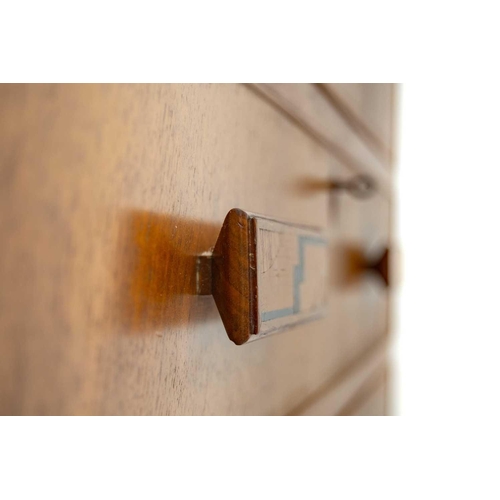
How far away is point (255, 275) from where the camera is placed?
230 mm

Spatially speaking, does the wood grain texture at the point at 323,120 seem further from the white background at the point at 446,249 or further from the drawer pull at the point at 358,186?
the white background at the point at 446,249

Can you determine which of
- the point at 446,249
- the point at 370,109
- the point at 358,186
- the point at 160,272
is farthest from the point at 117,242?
the point at 446,249

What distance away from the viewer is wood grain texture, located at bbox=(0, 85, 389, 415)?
0.24m

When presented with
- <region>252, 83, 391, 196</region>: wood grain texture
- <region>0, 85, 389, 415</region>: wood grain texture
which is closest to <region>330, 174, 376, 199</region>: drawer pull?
<region>252, 83, 391, 196</region>: wood grain texture

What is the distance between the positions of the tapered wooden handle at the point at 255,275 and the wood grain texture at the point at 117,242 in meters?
0.01

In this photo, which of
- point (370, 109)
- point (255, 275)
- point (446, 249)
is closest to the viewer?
point (255, 275)

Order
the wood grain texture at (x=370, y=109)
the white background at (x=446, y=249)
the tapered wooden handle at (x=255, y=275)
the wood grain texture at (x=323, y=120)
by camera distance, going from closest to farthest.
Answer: the tapered wooden handle at (x=255, y=275) → the wood grain texture at (x=323, y=120) → the wood grain texture at (x=370, y=109) → the white background at (x=446, y=249)

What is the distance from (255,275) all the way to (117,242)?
73mm

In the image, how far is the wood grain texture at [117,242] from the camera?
24 cm

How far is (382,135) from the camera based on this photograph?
0.80 meters

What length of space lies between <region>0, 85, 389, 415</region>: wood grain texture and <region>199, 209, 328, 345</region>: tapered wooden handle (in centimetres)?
1

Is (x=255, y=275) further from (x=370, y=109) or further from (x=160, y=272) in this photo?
(x=370, y=109)

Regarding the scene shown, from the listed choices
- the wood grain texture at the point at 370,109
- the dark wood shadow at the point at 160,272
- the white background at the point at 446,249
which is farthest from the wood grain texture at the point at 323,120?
the white background at the point at 446,249

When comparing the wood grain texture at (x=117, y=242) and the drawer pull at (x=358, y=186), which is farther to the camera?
the drawer pull at (x=358, y=186)
